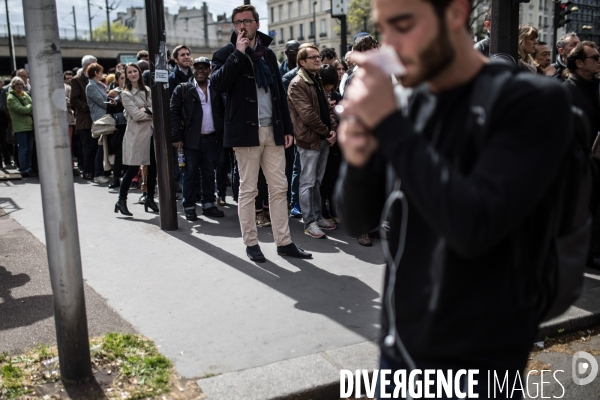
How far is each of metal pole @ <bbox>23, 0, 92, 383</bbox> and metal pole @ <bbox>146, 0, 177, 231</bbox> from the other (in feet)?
11.2

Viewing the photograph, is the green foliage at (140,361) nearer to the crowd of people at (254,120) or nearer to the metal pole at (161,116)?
the crowd of people at (254,120)

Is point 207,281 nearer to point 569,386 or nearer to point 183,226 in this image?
point 183,226

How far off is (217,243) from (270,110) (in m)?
1.52

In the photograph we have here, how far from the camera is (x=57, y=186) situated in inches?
126

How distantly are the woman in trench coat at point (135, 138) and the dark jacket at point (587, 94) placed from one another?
4974 mm

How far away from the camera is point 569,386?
11.7 ft

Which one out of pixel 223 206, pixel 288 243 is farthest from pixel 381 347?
pixel 223 206

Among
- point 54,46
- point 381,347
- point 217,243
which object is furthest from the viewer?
point 217,243

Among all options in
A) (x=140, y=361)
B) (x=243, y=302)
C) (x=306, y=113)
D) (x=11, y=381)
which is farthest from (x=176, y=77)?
(x=11, y=381)

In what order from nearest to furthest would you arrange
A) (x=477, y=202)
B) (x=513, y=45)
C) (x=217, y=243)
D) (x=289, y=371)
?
(x=477, y=202) < (x=289, y=371) < (x=513, y=45) < (x=217, y=243)

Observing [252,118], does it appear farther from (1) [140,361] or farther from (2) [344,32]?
(2) [344,32]

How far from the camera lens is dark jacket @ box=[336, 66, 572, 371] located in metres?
1.23

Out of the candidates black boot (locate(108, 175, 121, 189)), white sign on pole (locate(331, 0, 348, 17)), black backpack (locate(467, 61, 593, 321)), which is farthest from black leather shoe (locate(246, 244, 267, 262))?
white sign on pole (locate(331, 0, 348, 17))

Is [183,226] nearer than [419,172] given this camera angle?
No
